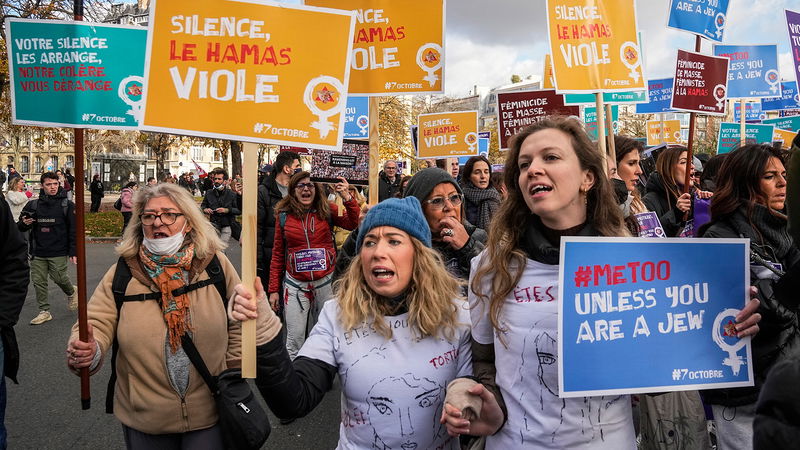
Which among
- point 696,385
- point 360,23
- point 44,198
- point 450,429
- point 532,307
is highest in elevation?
point 360,23

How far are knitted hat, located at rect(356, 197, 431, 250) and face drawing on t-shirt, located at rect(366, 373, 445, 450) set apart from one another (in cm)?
61

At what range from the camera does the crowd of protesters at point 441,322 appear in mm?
1782

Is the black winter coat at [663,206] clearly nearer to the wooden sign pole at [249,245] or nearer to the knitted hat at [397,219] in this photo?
the knitted hat at [397,219]

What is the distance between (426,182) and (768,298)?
1.98 meters

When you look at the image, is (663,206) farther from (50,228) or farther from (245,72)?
(50,228)

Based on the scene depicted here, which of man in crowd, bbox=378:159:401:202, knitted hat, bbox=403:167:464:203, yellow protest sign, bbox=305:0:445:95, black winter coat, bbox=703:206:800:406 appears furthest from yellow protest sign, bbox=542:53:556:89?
black winter coat, bbox=703:206:800:406

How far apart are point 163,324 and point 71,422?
2.45 metres

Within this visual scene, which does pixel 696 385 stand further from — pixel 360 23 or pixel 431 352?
pixel 360 23

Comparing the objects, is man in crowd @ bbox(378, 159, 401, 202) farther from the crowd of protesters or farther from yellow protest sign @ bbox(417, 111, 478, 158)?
the crowd of protesters

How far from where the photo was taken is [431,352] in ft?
6.88

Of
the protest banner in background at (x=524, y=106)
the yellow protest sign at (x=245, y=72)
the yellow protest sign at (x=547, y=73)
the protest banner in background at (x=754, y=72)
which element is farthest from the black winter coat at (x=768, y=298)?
the protest banner in background at (x=754, y=72)

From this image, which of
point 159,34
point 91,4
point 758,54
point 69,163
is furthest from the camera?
point 69,163

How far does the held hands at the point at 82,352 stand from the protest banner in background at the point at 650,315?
6.82 feet

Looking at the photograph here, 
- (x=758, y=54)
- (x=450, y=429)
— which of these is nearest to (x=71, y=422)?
(x=450, y=429)
